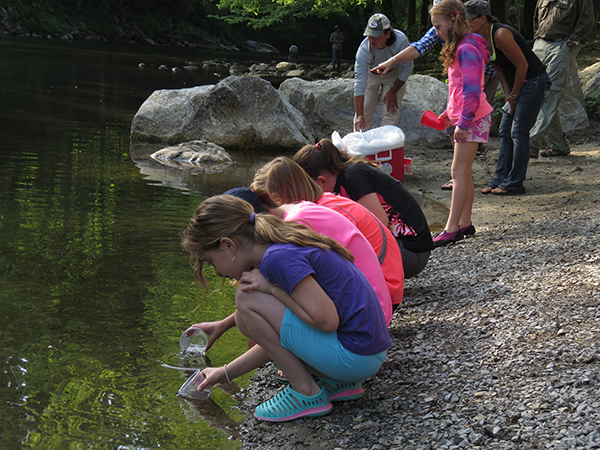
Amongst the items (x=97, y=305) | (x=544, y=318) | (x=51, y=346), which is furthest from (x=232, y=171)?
(x=544, y=318)

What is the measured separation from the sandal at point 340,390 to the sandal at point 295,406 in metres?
0.06

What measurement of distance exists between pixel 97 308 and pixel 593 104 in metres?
8.72

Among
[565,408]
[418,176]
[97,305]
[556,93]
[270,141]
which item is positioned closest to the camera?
[565,408]

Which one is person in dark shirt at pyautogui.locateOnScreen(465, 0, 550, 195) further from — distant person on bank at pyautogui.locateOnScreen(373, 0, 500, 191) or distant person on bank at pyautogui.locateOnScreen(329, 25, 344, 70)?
distant person on bank at pyautogui.locateOnScreen(329, 25, 344, 70)

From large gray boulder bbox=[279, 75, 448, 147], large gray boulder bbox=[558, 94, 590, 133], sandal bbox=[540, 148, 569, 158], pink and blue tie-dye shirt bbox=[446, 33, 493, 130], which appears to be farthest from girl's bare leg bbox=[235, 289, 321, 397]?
large gray boulder bbox=[558, 94, 590, 133]

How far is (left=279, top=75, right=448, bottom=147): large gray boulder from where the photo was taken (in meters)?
9.69

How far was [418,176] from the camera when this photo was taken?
310 inches

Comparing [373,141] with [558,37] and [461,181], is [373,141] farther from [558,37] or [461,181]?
[558,37]

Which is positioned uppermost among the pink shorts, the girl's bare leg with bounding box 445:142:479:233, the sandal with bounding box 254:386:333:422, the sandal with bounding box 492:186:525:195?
the pink shorts

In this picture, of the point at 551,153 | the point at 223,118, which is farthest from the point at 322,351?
the point at 223,118

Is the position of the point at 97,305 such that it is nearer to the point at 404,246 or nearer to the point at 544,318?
the point at 404,246

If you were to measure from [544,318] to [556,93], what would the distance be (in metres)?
5.05

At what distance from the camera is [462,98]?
4.71 meters

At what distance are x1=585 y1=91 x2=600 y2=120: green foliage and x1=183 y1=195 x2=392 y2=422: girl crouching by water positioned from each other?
8.59 meters
